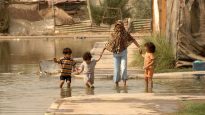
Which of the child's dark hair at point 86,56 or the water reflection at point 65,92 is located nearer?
the water reflection at point 65,92

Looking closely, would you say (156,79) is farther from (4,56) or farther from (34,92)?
(4,56)

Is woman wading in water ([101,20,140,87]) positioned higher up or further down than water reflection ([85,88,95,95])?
higher up

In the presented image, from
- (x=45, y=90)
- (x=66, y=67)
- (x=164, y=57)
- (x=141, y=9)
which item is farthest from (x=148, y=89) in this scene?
(x=141, y=9)

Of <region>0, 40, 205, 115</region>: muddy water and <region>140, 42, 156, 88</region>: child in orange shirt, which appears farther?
<region>140, 42, 156, 88</region>: child in orange shirt

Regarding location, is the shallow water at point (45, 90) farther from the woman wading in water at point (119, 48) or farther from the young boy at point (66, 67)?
the woman wading in water at point (119, 48)

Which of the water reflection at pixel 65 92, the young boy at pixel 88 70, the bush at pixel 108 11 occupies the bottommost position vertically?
the water reflection at pixel 65 92

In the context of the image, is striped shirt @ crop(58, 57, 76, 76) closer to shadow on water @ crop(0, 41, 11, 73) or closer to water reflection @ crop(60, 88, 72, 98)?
water reflection @ crop(60, 88, 72, 98)

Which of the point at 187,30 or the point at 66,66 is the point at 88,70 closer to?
the point at 66,66

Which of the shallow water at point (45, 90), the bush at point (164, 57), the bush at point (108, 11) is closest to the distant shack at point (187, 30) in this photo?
the bush at point (164, 57)

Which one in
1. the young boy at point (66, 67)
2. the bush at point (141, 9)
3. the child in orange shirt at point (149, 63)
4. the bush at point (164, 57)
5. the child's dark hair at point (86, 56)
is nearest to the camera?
the child in orange shirt at point (149, 63)

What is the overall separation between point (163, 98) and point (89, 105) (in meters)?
1.66

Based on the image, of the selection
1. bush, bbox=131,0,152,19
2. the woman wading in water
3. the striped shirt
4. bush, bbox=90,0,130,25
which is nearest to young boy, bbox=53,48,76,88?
the striped shirt

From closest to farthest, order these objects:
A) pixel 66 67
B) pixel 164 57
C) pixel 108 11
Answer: pixel 66 67
pixel 164 57
pixel 108 11

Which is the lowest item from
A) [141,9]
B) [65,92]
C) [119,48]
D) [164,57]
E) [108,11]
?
[65,92]
